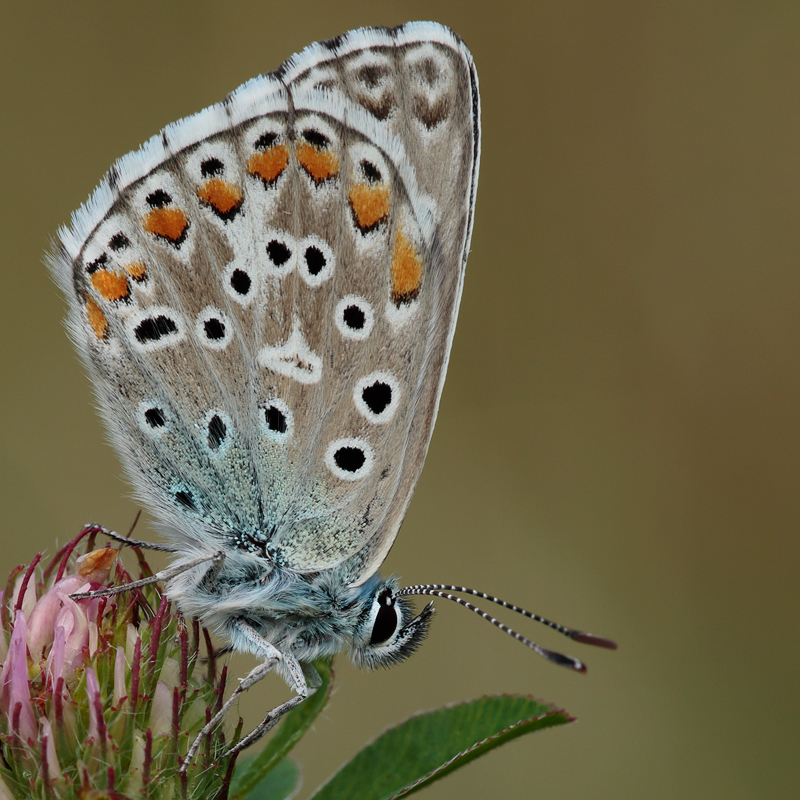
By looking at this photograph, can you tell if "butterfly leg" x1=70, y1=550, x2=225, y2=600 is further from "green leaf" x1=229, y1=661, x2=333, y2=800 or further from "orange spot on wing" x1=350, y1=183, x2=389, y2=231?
"orange spot on wing" x1=350, y1=183, x2=389, y2=231

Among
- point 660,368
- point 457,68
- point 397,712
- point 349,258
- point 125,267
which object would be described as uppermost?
point 660,368

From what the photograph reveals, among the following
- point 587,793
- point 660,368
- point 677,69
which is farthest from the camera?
point 677,69

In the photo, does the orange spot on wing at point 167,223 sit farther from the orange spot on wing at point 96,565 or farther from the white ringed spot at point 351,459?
the orange spot on wing at point 96,565

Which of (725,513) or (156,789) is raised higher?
(725,513)

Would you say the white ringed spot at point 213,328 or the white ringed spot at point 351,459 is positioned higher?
the white ringed spot at point 213,328

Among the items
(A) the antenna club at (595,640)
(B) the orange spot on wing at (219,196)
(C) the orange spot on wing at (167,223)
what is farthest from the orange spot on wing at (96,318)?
(A) the antenna club at (595,640)

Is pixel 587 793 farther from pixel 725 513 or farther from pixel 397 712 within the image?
pixel 725 513

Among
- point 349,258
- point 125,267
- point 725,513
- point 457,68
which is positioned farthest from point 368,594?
point 725,513
